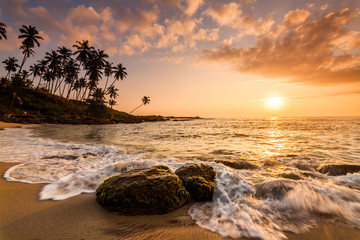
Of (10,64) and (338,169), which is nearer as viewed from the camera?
(338,169)

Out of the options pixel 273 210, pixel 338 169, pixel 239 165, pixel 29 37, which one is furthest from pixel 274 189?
pixel 29 37

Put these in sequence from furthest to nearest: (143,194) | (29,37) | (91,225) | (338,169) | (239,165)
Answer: (29,37)
(239,165)
(338,169)
(143,194)
(91,225)

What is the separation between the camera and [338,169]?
5.83 m

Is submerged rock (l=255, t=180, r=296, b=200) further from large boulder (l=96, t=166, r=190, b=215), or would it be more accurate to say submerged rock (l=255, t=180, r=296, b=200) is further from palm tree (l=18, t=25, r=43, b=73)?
palm tree (l=18, t=25, r=43, b=73)

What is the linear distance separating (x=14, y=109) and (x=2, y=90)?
13998 millimetres

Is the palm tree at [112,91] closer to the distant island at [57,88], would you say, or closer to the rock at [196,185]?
the distant island at [57,88]

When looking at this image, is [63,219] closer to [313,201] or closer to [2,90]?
[313,201]

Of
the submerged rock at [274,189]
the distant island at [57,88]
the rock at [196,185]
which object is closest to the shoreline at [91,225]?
the rock at [196,185]

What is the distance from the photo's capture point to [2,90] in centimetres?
5044

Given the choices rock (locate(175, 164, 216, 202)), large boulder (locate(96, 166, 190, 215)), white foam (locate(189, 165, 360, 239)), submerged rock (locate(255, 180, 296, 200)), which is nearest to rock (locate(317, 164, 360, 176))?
white foam (locate(189, 165, 360, 239))

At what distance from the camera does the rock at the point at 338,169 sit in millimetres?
5629

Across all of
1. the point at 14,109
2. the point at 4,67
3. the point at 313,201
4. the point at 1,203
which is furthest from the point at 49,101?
the point at 313,201

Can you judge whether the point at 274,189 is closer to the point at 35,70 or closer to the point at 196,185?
the point at 196,185

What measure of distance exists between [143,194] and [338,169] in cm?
684
